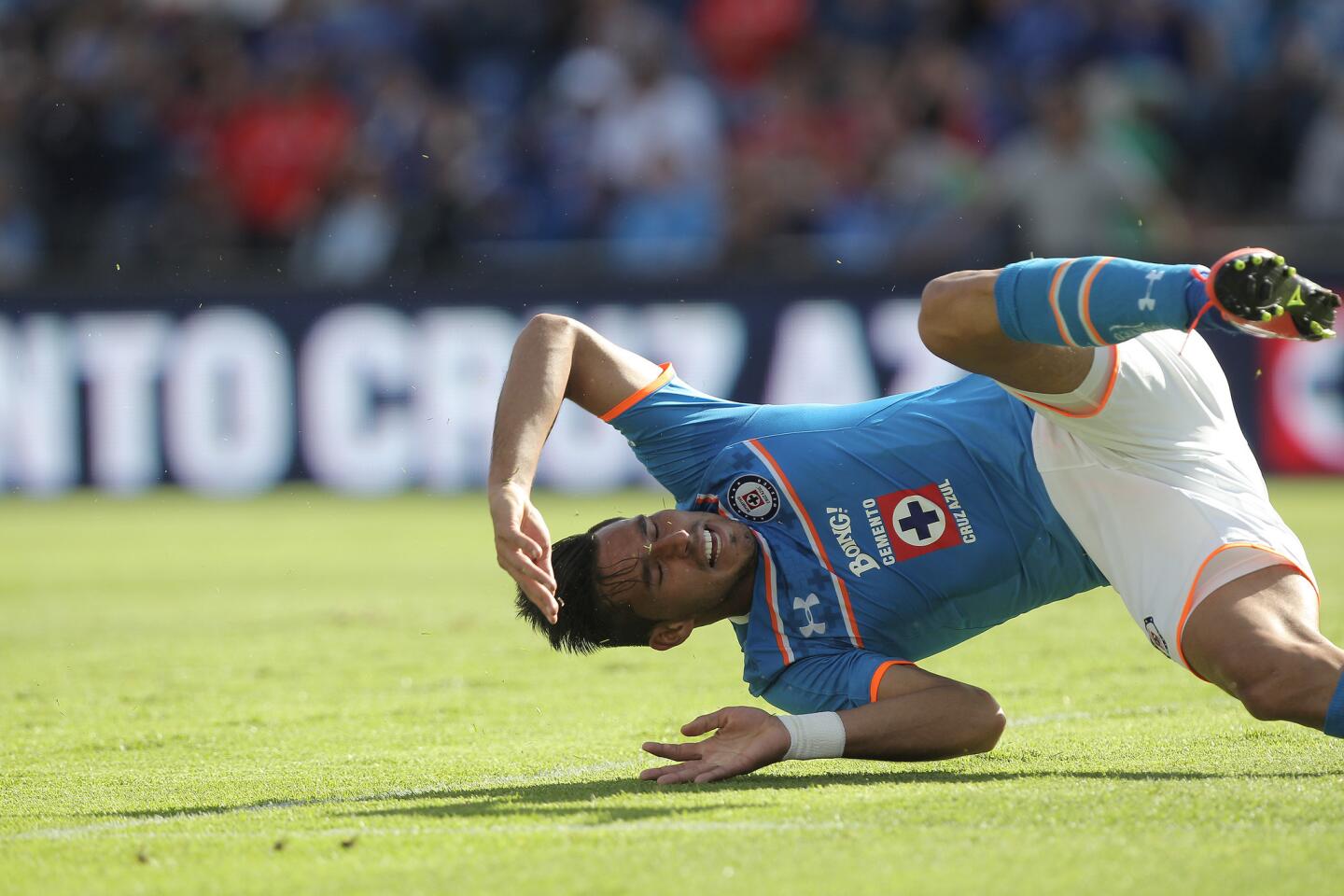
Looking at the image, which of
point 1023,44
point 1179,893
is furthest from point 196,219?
point 1179,893

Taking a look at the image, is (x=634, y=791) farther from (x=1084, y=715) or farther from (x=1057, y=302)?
(x=1084, y=715)

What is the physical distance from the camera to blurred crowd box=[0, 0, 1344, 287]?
13945mm

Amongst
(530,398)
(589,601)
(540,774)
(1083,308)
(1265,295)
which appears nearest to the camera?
(1265,295)

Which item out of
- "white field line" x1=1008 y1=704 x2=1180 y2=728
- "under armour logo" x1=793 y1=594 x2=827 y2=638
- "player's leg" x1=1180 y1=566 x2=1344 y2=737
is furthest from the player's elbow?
"player's leg" x1=1180 y1=566 x2=1344 y2=737

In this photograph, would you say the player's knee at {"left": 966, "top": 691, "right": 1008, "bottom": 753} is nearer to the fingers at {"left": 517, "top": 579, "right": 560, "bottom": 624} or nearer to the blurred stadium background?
the fingers at {"left": 517, "top": 579, "right": 560, "bottom": 624}

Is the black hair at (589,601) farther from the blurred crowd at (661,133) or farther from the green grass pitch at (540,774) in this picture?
the blurred crowd at (661,133)

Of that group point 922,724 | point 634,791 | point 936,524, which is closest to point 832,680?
point 922,724

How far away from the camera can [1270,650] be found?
169 inches

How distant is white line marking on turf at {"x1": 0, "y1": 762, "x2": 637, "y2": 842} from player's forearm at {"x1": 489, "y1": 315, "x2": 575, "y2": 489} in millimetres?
776

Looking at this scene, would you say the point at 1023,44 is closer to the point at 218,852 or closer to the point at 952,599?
the point at 952,599

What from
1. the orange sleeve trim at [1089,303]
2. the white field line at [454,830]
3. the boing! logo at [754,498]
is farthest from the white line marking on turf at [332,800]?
the orange sleeve trim at [1089,303]

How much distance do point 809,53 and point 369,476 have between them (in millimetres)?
5364

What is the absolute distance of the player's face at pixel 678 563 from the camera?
4.80 m

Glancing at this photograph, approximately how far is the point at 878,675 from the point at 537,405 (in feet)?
3.82
